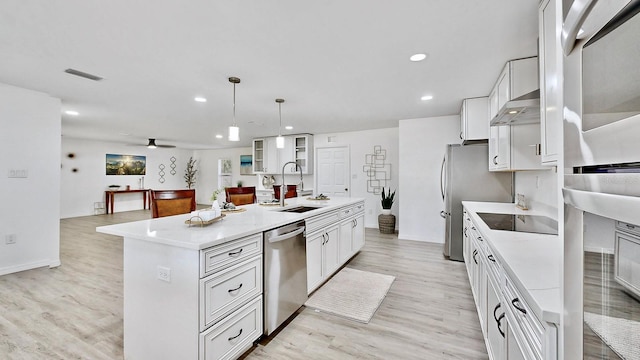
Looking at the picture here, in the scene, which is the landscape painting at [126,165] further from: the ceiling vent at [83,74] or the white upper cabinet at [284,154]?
the ceiling vent at [83,74]

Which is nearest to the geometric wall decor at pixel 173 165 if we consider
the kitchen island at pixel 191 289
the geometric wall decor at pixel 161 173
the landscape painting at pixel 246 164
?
the geometric wall decor at pixel 161 173

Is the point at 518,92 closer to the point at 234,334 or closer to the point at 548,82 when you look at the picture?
the point at 548,82

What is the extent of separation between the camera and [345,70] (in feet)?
8.89

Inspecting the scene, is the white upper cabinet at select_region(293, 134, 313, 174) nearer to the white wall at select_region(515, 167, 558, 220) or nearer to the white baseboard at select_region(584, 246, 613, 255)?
the white wall at select_region(515, 167, 558, 220)

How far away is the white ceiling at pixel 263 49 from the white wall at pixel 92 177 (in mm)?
4465

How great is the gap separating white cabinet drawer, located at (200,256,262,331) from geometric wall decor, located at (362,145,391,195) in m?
4.54

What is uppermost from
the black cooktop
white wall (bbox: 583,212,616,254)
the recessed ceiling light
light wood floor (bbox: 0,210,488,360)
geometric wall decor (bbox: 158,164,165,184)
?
the recessed ceiling light

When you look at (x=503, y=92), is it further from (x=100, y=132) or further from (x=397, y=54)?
(x=100, y=132)

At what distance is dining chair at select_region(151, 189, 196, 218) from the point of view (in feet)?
8.18

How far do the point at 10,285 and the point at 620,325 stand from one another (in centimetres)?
480

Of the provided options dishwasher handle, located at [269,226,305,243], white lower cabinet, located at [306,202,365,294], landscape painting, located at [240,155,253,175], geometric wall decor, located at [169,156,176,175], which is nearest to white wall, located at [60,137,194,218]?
geometric wall decor, located at [169,156,176,175]

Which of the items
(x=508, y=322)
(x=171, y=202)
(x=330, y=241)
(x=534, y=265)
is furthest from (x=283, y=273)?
(x=534, y=265)

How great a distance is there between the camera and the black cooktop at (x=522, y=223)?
6.31 feet

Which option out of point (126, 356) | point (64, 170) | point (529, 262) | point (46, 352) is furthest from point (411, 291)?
point (64, 170)
